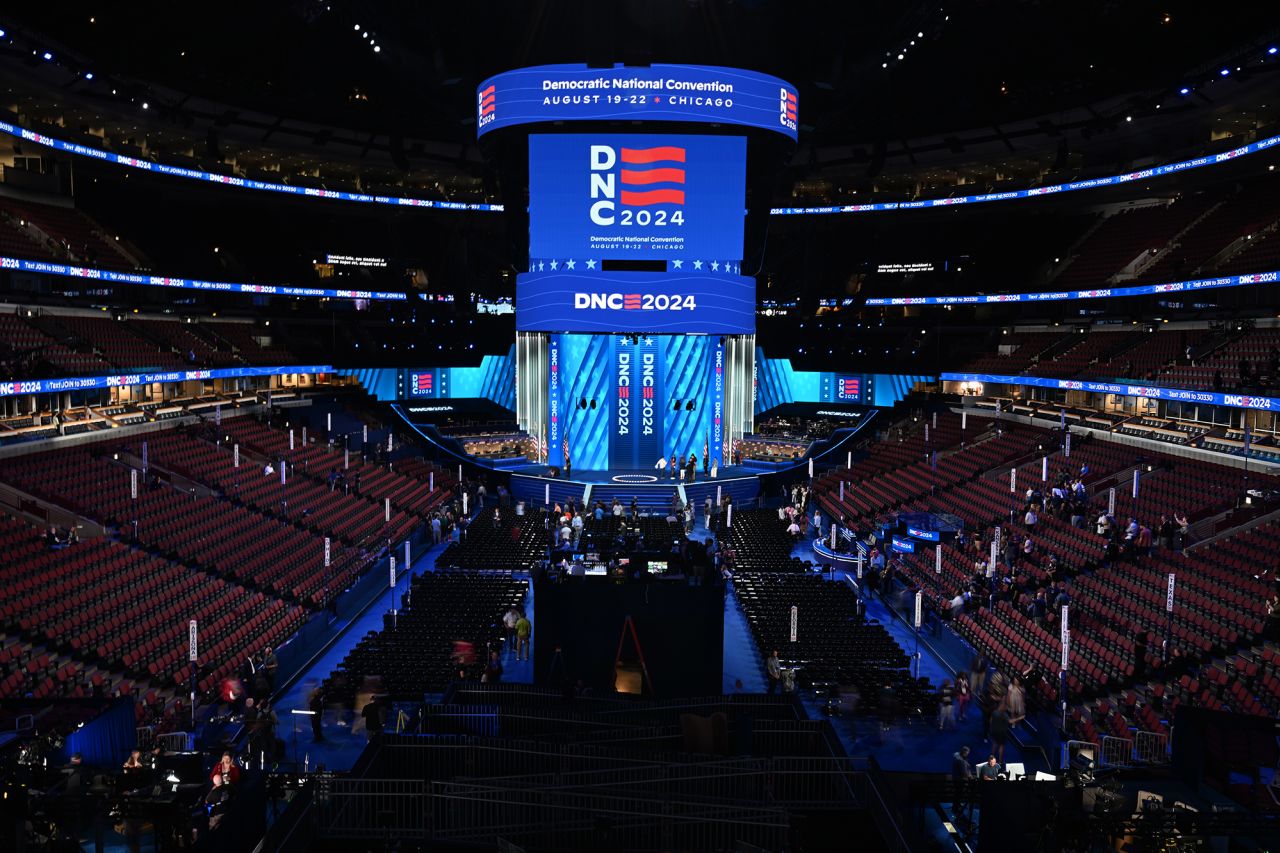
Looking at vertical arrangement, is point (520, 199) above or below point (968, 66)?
below

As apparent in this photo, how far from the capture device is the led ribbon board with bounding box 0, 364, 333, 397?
26062 mm

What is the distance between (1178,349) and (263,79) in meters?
39.0

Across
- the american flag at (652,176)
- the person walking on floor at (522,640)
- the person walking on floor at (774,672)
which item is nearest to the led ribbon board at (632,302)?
the american flag at (652,176)

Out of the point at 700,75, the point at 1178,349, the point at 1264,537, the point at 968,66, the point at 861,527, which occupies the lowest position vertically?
the point at 861,527

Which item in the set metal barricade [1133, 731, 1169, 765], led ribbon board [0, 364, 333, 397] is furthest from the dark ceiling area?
metal barricade [1133, 731, 1169, 765]

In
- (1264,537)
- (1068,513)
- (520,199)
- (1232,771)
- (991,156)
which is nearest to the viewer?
(1232,771)

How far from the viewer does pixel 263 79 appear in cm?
3909

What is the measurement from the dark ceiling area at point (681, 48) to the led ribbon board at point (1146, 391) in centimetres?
1092

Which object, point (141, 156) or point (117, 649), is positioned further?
point (141, 156)

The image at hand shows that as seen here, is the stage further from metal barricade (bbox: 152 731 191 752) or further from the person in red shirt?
the person in red shirt

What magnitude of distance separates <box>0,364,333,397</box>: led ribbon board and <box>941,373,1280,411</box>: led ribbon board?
32255 mm

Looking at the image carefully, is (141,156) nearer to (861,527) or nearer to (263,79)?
(263,79)

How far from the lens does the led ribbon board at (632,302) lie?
1380 inches

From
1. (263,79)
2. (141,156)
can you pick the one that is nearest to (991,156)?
(263,79)
